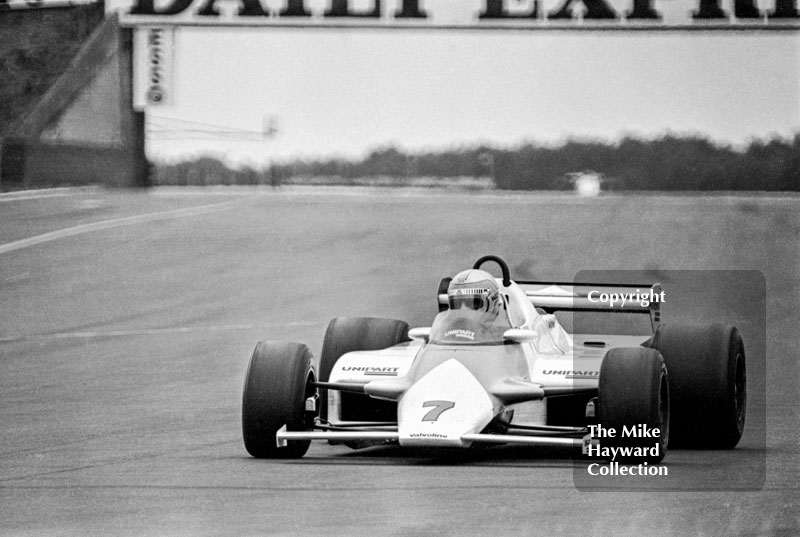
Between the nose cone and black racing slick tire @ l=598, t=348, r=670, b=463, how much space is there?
0.71 meters

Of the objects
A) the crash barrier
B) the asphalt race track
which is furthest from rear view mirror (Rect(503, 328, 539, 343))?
the crash barrier

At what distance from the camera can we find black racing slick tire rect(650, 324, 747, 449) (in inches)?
440

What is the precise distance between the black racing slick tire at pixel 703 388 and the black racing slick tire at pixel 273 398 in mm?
2335

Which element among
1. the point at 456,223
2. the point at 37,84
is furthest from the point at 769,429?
the point at 456,223

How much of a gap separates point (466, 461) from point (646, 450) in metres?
1.11

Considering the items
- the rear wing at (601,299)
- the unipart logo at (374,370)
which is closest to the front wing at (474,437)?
the unipart logo at (374,370)

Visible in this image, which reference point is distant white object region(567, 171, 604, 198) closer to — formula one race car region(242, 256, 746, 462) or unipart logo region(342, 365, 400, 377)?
formula one race car region(242, 256, 746, 462)

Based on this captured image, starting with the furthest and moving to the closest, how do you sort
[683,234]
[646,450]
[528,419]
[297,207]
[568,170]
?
1. [297,207]
2. [683,234]
3. [568,170]
4. [528,419]
5. [646,450]

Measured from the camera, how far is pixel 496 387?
1040 cm

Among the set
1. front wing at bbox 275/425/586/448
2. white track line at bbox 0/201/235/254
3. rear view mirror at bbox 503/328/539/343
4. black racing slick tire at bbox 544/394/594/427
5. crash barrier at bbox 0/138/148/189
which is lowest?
white track line at bbox 0/201/235/254

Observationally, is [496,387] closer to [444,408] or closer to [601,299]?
[444,408]

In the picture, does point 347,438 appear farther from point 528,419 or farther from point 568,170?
point 568,170

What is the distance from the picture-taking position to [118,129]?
2756 centimetres

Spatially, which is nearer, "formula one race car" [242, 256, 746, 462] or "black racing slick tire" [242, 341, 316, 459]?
Answer: "formula one race car" [242, 256, 746, 462]
